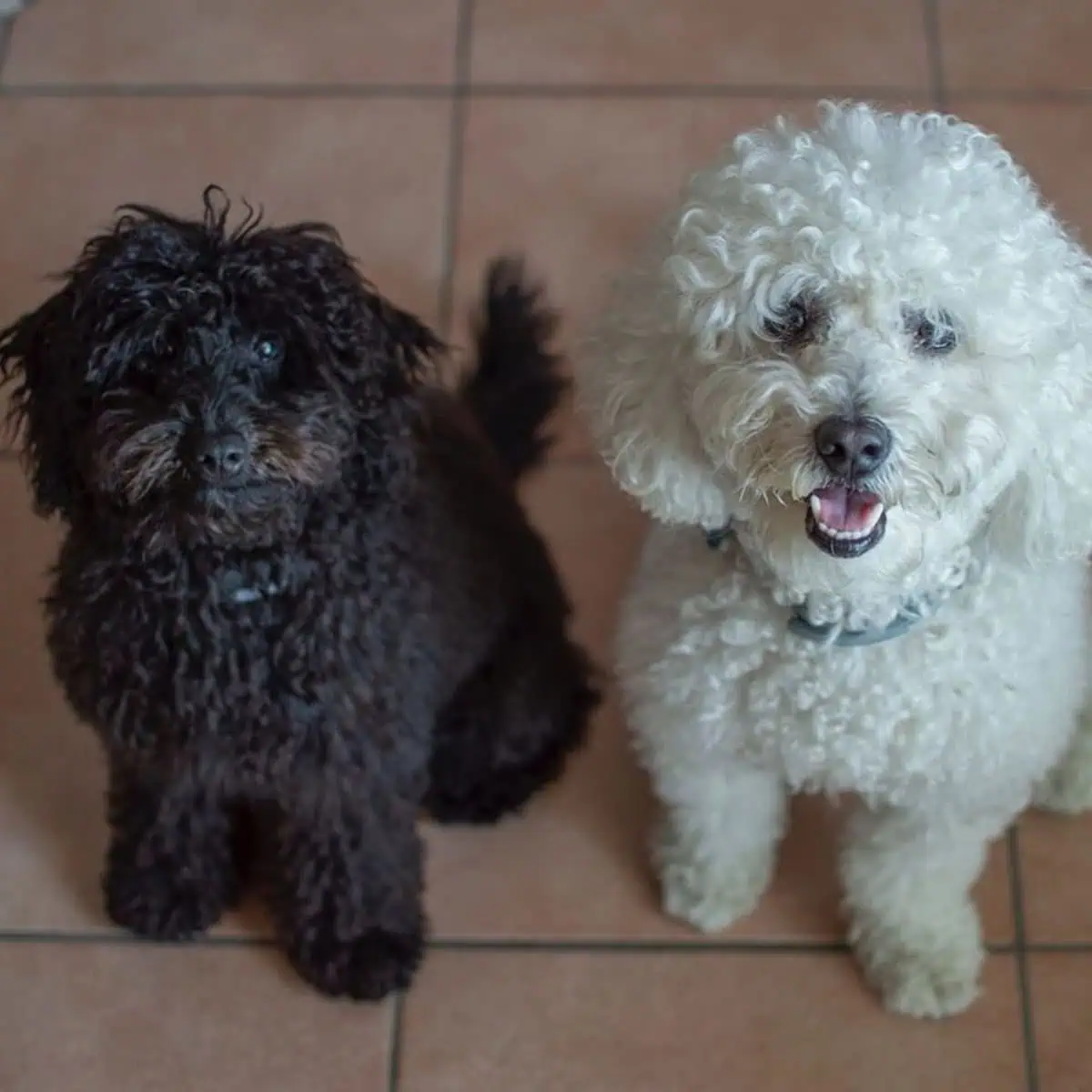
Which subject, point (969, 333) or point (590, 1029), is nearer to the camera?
point (969, 333)

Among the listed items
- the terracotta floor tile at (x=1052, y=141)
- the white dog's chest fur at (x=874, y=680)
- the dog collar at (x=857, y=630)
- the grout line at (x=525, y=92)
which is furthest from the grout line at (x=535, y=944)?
the grout line at (x=525, y=92)

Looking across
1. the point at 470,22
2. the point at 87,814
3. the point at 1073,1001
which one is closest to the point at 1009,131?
the point at 470,22

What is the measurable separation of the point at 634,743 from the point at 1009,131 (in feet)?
3.30

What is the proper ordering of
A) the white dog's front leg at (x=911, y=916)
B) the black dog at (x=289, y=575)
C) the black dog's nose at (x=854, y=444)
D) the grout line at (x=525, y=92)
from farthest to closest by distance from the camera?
the grout line at (x=525, y=92) < the white dog's front leg at (x=911, y=916) < the black dog at (x=289, y=575) < the black dog's nose at (x=854, y=444)

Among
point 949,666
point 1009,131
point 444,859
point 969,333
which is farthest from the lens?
point 1009,131

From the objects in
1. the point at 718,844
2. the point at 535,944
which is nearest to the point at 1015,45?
the point at 718,844

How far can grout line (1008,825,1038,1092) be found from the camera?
1447mm

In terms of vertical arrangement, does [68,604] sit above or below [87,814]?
above

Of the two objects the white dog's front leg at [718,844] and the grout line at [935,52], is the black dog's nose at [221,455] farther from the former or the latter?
the grout line at [935,52]

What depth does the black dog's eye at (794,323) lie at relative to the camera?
106 cm

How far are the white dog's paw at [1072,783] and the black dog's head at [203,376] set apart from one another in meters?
0.78

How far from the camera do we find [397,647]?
51.0 inches

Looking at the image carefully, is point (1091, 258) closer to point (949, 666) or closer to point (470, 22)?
point (949, 666)

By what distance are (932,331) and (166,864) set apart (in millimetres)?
869
